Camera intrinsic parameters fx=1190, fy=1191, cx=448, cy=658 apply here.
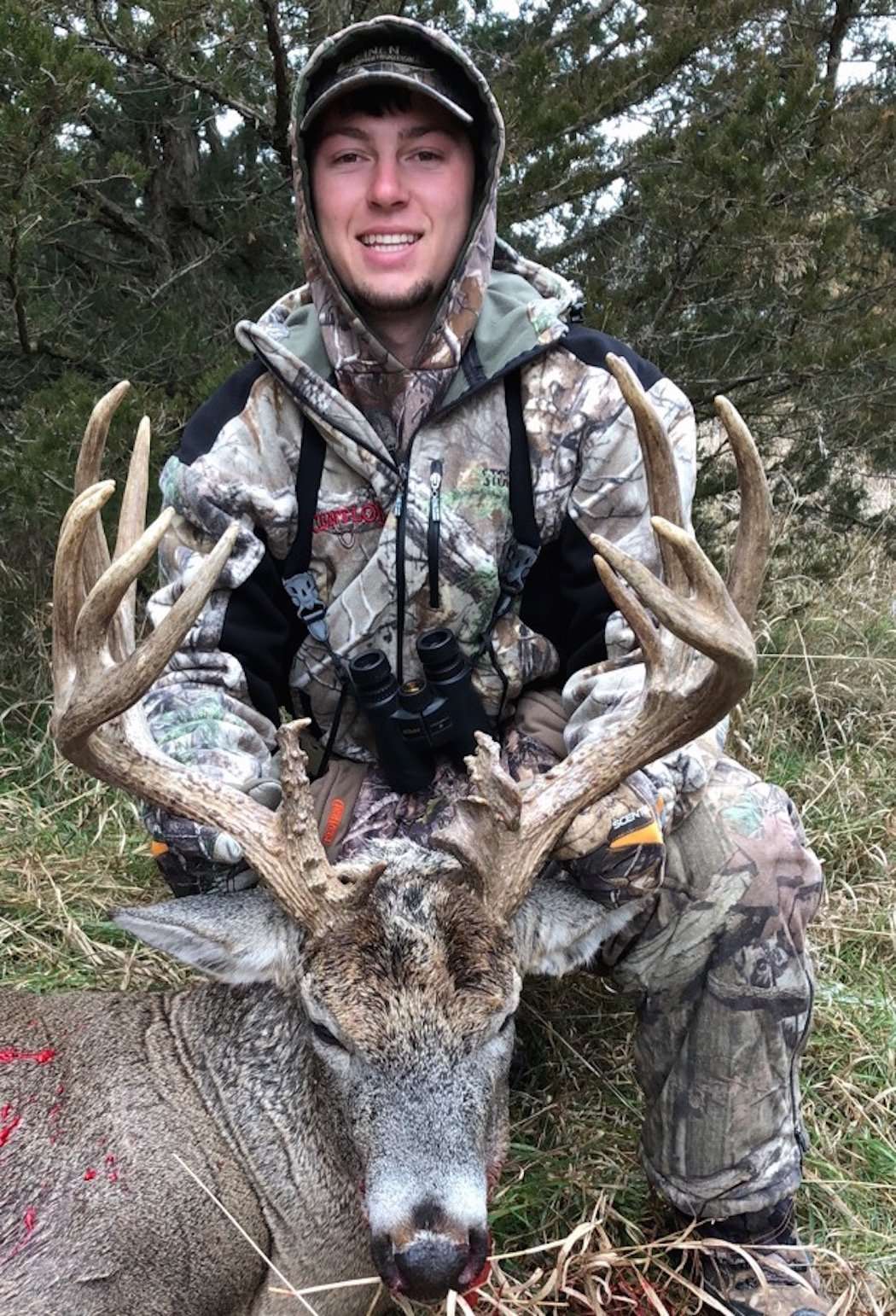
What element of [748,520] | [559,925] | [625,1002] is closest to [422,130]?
[748,520]

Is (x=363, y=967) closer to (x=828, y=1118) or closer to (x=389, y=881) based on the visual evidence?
(x=389, y=881)

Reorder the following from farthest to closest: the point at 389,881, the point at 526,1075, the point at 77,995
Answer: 1. the point at 526,1075
2. the point at 77,995
3. the point at 389,881

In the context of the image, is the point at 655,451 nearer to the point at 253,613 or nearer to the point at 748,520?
the point at 748,520

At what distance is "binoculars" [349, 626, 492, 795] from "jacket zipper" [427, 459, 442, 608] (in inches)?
8.2

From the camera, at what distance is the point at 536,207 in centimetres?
545

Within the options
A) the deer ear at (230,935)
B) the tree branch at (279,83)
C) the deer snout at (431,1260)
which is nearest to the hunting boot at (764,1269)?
the deer snout at (431,1260)

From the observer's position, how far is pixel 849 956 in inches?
176

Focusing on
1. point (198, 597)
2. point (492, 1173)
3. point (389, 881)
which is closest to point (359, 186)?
point (198, 597)

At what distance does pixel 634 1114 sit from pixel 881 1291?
90cm

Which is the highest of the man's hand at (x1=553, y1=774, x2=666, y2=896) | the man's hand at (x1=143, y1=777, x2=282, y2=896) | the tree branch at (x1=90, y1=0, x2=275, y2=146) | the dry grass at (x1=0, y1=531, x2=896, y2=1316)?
the tree branch at (x1=90, y1=0, x2=275, y2=146)

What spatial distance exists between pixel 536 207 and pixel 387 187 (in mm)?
2005

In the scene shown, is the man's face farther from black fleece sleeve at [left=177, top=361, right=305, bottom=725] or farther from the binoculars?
the binoculars

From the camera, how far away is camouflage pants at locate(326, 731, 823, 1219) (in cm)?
302

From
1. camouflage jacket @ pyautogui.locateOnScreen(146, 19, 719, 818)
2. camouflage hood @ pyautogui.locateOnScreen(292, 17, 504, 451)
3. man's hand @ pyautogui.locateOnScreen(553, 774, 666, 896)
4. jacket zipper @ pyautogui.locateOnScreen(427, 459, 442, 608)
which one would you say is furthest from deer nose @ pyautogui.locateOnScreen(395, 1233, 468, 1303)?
camouflage hood @ pyautogui.locateOnScreen(292, 17, 504, 451)
